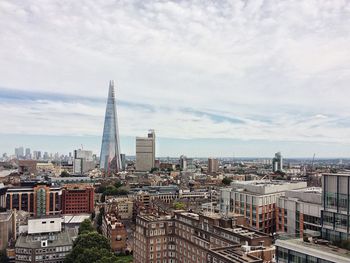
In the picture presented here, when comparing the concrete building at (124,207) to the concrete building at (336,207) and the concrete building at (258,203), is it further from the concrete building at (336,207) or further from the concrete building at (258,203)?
the concrete building at (336,207)

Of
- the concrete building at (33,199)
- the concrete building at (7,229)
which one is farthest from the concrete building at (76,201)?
the concrete building at (7,229)

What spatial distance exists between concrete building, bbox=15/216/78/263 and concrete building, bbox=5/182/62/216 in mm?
26423

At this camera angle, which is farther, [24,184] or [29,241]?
Answer: [24,184]

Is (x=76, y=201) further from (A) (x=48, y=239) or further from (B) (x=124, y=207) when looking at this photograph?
(A) (x=48, y=239)

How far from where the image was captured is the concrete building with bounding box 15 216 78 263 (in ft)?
161

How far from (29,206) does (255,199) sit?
194ft

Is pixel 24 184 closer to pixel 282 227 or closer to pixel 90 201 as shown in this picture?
pixel 90 201

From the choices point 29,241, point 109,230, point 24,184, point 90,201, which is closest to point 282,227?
point 109,230

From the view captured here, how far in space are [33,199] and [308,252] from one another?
255ft

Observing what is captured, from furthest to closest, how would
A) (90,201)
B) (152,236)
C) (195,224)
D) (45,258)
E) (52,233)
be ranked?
(90,201) → (52,233) → (45,258) → (152,236) → (195,224)

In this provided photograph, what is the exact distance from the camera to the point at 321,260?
19.9 meters

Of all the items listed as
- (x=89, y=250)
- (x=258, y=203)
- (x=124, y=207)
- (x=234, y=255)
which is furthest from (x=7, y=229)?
(x=234, y=255)

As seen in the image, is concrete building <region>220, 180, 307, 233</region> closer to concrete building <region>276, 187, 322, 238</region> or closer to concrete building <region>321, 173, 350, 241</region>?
concrete building <region>276, 187, 322, 238</region>

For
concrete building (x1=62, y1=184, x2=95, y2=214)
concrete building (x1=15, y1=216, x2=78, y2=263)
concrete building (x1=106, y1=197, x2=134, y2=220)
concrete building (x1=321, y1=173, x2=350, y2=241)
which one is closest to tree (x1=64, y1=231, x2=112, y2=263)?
concrete building (x1=15, y1=216, x2=78, y2=263)
